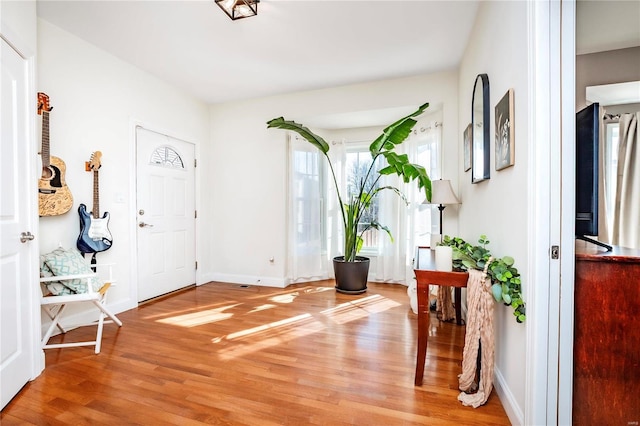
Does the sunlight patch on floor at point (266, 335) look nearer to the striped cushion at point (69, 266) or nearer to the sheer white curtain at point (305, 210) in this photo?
the striped cushion at point (69, 266)

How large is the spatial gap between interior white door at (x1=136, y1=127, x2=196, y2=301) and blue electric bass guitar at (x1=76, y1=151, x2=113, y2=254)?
466mm

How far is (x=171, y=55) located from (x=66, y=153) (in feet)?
4.45

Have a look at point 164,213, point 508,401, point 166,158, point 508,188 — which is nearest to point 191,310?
point 164,213

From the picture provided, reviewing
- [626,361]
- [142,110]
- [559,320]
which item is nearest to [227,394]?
[559,320]

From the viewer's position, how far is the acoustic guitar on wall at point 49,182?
2311 millimetres

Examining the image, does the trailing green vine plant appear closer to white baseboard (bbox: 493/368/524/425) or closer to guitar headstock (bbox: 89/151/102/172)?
white baseboard (bbox: 493/368/524/425)

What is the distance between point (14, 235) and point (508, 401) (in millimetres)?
2850

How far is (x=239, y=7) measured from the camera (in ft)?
7.21

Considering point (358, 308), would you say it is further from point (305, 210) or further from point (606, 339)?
point (606, 339)

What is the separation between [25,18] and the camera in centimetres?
181

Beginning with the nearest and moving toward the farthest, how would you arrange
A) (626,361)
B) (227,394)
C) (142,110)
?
(626,361) < (227,394) < (142,110)

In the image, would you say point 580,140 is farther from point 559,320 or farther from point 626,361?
point 626,361

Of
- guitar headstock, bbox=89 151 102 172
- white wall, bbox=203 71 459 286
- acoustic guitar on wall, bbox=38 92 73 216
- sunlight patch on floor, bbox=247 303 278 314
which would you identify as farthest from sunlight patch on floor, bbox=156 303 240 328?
guitar headstock, bbox=89 151 102 172

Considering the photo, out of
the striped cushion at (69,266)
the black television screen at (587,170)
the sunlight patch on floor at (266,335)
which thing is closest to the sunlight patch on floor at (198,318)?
the sunlight patch on floor at (266,335)
